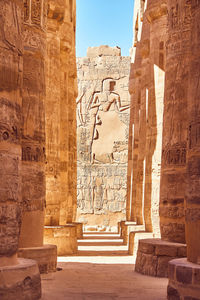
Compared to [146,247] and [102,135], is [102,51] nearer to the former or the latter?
[102,135]

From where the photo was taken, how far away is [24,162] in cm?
865

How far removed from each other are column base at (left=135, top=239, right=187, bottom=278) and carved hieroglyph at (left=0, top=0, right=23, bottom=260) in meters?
3.41

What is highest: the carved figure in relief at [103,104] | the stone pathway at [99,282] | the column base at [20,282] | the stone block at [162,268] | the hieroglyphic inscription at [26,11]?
the carved figure in relief at [103,104]

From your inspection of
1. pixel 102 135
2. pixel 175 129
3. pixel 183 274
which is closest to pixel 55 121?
pixel 175 129

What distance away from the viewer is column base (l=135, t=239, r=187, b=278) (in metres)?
8.55

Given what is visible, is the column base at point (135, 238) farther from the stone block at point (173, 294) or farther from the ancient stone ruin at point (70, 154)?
the stone block at point (173, 294)

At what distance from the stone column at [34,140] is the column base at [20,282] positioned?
2258 millimetres

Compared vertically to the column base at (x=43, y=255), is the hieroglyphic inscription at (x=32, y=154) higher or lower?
higher

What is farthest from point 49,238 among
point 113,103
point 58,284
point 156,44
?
point 113,103

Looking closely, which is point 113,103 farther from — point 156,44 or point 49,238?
point 49,238

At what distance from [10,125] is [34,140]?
2868 millimetres

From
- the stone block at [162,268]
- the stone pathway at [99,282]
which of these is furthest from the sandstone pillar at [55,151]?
the stone block at [162,268]

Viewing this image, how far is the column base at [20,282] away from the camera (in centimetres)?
563

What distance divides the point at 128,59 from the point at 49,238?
17.8m
